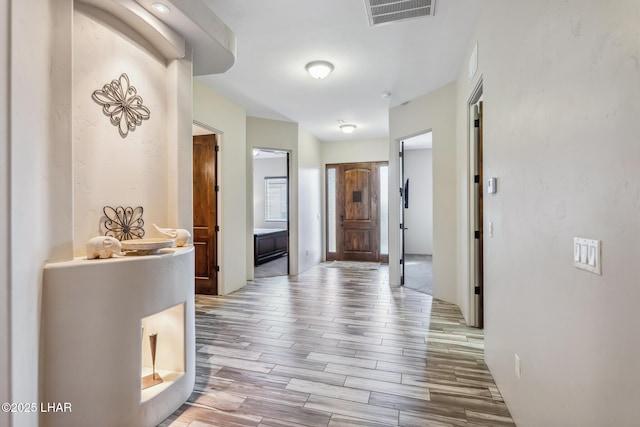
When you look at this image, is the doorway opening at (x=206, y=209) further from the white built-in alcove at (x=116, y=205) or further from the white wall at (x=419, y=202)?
the white wall at (x=419, y=202)

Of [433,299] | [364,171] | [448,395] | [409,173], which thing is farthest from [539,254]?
[409,173]

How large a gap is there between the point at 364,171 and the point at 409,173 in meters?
1.78

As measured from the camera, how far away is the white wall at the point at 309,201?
6.28 m

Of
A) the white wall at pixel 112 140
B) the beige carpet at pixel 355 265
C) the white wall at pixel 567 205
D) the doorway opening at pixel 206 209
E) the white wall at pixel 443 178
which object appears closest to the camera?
the white wall at pixel 567 205

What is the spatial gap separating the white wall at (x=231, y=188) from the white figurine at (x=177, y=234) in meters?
2.47

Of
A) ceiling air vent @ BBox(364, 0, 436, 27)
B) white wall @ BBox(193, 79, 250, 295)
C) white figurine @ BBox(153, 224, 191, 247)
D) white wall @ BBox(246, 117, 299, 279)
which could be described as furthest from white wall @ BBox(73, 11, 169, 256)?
white wall @ BBox(246, 117, 299, 279)

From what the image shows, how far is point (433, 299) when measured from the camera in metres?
4.36

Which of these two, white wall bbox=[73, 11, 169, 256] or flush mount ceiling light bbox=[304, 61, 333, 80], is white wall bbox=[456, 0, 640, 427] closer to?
flush mount ceiling light bbox=[304, 61, 333, 80]

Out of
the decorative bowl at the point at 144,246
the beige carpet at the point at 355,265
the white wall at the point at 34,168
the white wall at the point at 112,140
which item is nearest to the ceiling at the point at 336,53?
the white wall at the point at 112,140

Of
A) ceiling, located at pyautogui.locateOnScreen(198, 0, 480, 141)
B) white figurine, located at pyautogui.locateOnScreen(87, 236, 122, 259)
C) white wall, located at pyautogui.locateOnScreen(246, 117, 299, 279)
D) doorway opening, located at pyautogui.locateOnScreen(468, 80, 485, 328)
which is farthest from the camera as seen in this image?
Answer: white wall, located at pyautogui.locateOnScreen(246, 117, 299, 279)

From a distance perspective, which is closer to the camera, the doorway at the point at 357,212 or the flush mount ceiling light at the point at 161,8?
the flush mount ceiling light at the point at 161,8

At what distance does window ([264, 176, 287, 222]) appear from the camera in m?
9.45

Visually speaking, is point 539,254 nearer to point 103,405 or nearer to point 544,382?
point 544,382

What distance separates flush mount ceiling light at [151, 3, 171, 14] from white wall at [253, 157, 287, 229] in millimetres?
7293
